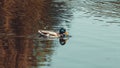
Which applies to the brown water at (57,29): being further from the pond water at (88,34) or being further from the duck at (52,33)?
the duck at (52,33)

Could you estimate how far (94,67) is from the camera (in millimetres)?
36531

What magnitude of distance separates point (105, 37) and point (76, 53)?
7.18m

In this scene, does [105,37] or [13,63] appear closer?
[13,63]

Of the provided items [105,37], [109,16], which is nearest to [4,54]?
[105,37]

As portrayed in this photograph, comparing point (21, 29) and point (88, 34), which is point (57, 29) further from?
point (21, 29)

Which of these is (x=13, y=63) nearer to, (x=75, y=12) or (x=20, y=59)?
(x=20, y=59)

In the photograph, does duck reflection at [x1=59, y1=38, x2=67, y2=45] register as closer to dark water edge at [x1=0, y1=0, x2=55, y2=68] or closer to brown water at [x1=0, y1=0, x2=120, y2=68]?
brown water at [x1=0, y1=0, x2=120, y2=68]

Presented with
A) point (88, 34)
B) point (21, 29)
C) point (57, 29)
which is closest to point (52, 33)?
point (21, 29)

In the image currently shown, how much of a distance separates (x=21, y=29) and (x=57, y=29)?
423 centimetres

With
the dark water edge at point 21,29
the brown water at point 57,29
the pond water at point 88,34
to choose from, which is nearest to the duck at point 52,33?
the brown water at point 57,29

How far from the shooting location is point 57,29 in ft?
161

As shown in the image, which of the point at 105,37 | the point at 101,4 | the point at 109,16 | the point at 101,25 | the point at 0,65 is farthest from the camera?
the point at 101,4

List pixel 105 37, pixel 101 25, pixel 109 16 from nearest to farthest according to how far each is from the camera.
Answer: pixel 105 37
pixel 101 25
pixel 109 16

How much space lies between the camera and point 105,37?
46.8m
